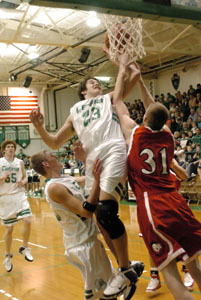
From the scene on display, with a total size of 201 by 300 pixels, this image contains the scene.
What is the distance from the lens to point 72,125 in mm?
4145

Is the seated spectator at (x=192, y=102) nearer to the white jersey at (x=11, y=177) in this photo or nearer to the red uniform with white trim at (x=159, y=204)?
the white jersey at (x=11, y=177)

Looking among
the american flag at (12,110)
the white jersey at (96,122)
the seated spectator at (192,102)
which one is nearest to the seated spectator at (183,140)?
the seated spectator at (192,102)

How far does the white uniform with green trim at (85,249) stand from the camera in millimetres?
3760

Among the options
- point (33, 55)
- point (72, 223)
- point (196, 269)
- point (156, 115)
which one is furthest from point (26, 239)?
point (33, 55)

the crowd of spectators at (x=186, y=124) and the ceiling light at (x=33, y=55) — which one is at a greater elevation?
the ceiling light at (x=33, y=55)

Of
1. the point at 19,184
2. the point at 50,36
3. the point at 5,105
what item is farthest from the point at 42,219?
the point at 5,105

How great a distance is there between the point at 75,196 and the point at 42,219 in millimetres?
8398

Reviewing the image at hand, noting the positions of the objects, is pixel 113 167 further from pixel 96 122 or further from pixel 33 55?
pixel 33 55

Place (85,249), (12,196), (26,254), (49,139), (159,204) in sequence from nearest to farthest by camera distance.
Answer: (159,204), (85,249), (49,139), (26,254), (12,196)

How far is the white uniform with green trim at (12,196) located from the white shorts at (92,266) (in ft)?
11.2

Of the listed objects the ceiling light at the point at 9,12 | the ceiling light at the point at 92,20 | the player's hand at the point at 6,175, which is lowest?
the player's hand at the point at 6,175

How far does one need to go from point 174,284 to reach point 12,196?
4.60 m

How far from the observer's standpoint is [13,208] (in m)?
7.20

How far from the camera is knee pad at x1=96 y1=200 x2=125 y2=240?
3.47 m
